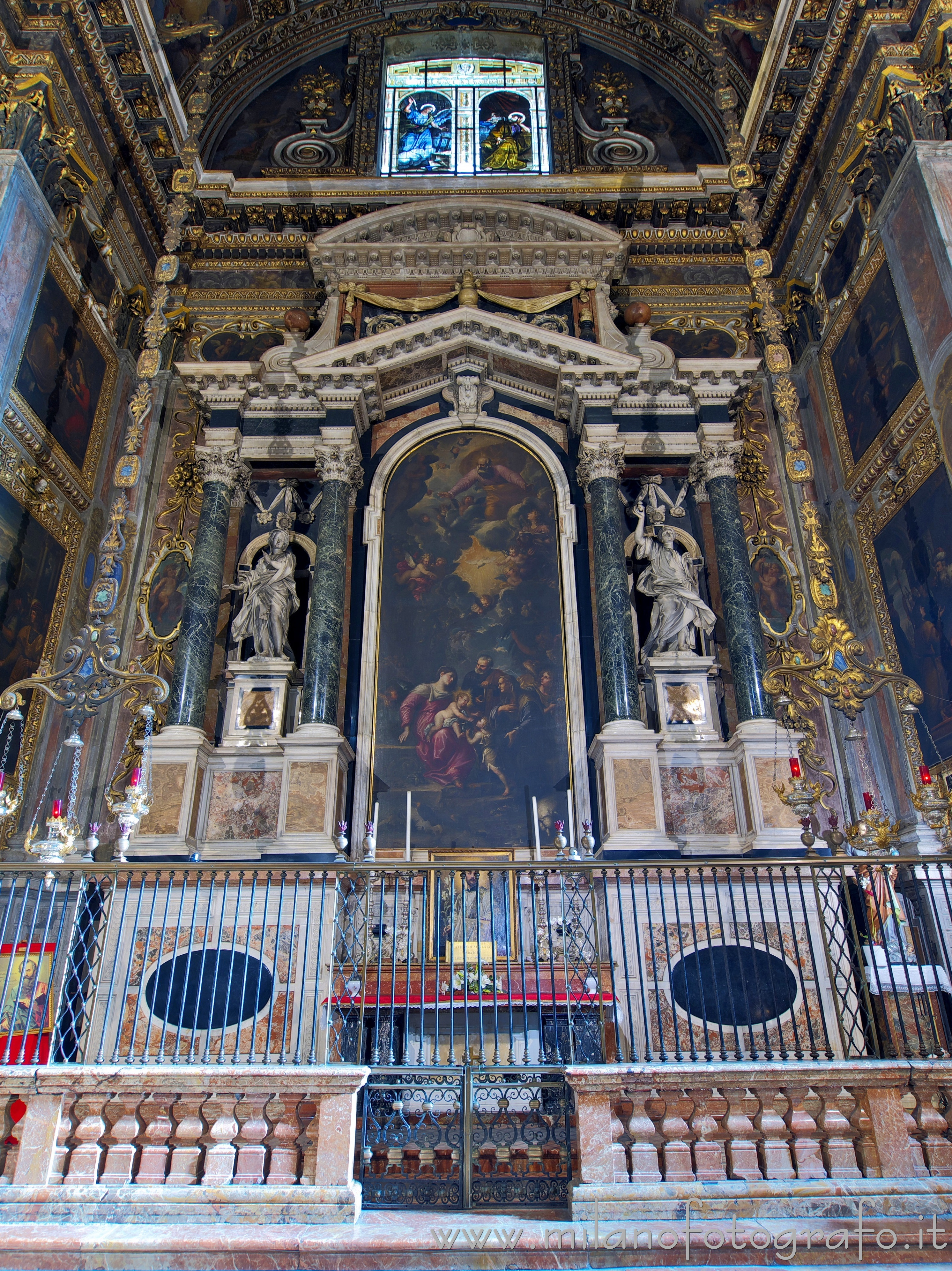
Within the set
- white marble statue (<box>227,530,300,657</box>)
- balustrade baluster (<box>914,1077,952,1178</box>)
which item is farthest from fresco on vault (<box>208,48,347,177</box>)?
balustrade baluster (<box>914,1077,952,1178</box>)

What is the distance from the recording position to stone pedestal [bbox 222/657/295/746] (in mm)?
10344

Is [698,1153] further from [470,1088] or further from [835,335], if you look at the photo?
[835,335]

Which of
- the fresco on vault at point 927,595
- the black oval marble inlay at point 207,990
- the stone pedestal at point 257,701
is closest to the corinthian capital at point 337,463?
the stone pedestal at point 257,701

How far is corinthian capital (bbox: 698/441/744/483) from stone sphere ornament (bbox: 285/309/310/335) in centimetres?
572

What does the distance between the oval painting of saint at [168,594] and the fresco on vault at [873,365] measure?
8742 mm

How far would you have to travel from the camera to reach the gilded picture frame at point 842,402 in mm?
10430

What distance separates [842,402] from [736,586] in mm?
3234

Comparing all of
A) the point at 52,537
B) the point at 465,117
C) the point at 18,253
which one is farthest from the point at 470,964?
the point at 465,117

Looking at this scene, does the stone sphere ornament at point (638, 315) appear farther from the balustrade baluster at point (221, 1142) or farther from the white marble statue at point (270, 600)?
the balustrade baluster at point (221, 1142)

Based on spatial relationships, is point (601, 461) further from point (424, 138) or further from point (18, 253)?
point (424, 138)

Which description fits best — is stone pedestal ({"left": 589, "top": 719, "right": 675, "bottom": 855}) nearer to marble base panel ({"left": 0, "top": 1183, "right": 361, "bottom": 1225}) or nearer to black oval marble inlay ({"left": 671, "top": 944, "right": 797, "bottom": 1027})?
black oval marble inlay ({"left": 671, "top": 944, "right": 797, "bottom": 1027})

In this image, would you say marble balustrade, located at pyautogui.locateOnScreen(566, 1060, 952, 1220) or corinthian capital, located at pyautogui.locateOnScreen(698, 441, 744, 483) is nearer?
marble balustrade, located at pyautogui.locateOnScreen(566, 1060, 952, 1220)

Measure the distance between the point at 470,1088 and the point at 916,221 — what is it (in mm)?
9713

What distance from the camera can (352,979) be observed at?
7234mm
